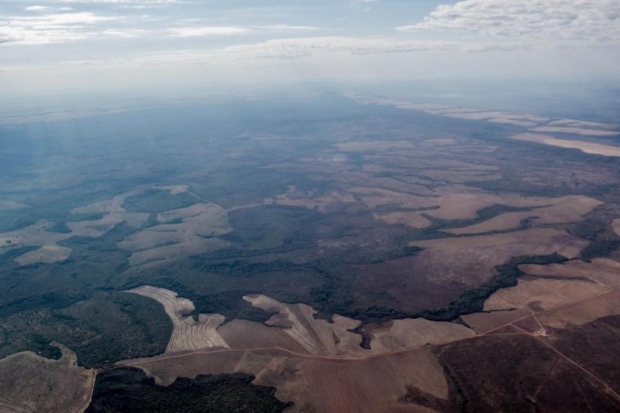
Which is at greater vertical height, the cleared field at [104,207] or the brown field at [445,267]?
the brown field at [445,267]

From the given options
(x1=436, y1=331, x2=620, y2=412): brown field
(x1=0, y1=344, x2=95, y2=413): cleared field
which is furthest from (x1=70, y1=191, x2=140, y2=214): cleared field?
(x1=436, y1=331, x2=620, y2=412): brown field

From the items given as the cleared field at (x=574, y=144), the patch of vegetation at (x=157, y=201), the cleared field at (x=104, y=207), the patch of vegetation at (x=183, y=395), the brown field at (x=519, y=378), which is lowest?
the cleared field at (x=104, y=207)

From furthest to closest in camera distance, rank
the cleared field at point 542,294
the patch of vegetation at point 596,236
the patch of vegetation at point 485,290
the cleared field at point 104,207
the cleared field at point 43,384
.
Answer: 1. the cleared field at point 104,207
2. the patch of vegetation at point 596,236
3. the cleared field at point 542,294
4. the patch of vegetation at point 485,290
5. the cleared field at point 43,384

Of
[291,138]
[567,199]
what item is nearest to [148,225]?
[567,199]

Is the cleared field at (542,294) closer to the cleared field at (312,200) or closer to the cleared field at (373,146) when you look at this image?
the cleared field at (312,200)

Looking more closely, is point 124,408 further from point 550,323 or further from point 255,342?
point 550,323

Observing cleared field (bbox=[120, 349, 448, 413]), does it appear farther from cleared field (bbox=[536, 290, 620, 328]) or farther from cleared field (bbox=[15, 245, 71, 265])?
cleared field (bbox=[15, 245, 71, 265])

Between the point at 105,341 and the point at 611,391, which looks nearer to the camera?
the point at 611,391

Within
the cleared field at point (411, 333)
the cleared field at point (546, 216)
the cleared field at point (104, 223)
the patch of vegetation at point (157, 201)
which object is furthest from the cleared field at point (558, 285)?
the patch of vegetation at point (157, 201)
